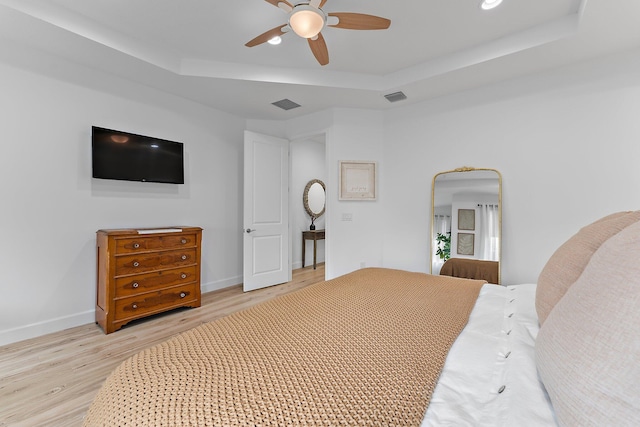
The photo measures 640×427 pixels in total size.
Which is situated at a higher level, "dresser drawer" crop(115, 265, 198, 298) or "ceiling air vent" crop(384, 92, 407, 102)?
"ceiling air vent" crop(384, 92, 407, 102)

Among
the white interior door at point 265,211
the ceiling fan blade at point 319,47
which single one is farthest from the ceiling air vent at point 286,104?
the ceiling fan blade at point 319,47

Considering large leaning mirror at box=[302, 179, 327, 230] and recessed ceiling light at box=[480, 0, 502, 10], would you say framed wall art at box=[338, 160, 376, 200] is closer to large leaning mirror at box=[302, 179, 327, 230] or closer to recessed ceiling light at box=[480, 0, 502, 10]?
large leaning mirror at box=[302, 179, 327, 230]

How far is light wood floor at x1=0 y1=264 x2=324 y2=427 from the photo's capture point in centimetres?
159

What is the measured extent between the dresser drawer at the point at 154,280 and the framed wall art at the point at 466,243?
9.72ft

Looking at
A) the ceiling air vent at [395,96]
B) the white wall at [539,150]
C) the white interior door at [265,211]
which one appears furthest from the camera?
the white interior door at [265,211]

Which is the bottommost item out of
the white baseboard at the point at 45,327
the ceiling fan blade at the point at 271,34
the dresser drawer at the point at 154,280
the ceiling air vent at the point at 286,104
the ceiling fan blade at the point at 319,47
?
the white baseboard at the point at 45,327

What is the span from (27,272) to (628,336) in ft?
12.0

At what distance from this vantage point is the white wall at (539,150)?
2.48m

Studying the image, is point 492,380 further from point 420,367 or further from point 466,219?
point 466,219

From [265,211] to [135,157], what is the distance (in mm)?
1686

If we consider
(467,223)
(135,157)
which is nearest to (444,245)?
(467,223)

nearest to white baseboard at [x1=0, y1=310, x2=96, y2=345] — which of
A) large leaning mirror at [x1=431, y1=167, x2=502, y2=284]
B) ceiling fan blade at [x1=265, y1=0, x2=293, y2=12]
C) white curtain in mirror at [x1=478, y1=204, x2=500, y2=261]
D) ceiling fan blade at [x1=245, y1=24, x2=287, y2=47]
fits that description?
ceiling fan blade at [x1=245, y1=24, x2=287, y2=47]

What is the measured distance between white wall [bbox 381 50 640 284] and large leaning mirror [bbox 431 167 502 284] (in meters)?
0.11

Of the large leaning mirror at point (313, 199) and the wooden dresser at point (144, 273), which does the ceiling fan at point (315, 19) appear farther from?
the large leaning mirror at point (313, 199)
